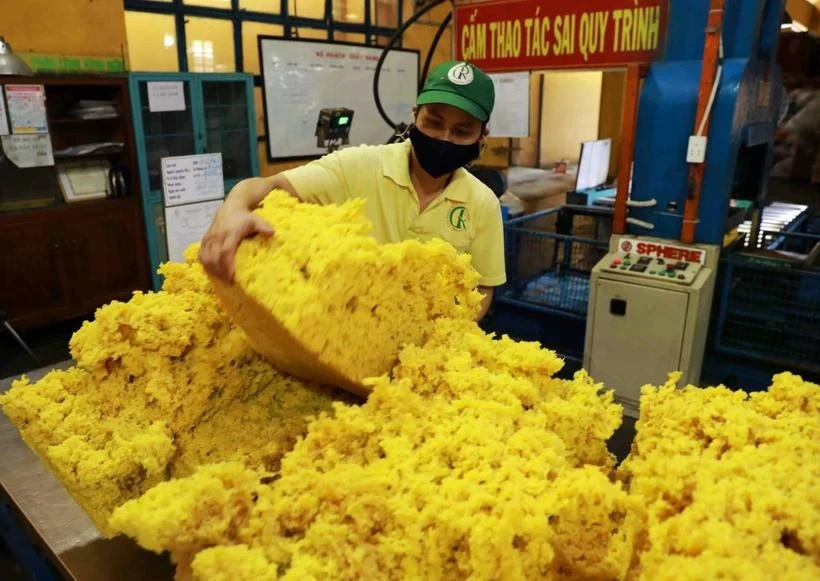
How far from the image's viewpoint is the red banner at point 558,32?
117 inches

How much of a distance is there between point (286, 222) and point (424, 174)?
3.15 ft

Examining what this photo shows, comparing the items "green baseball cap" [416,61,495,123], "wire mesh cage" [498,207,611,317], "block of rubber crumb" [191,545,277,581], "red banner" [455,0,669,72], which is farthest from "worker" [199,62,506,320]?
"wire mesh cage" [498,207,611,317]

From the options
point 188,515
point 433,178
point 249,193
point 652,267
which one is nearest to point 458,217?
point 433,178

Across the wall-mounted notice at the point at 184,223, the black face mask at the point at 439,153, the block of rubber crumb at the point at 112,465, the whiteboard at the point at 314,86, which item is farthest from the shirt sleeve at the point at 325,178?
the whiteboard at the point at 314,86

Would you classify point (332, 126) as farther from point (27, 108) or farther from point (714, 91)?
point (714, 91)

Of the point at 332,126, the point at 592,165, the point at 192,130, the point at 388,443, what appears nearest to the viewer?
the point at 388,443

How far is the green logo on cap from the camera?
1.90 meters

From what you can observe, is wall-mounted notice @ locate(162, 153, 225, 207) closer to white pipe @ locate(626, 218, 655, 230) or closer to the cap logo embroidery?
white pipe @ locate(626, 218, 655, 230)

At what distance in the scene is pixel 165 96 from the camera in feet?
15.3

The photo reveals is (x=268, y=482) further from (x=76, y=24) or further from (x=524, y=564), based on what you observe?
(x=76, y=24)

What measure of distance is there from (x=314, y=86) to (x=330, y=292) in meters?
5.64

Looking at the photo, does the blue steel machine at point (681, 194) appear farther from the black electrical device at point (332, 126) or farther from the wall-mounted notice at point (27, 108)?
the wall-mounted notice at point (27, 108)

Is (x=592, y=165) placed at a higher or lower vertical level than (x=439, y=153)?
lower

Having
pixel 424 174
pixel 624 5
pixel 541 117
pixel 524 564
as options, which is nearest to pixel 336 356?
pixel 524 564
